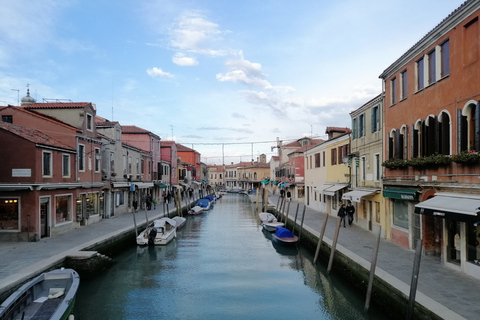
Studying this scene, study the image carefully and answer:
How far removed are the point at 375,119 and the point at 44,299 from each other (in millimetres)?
17155

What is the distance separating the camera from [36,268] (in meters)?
12.3

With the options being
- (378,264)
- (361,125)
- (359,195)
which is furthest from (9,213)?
(361,125)

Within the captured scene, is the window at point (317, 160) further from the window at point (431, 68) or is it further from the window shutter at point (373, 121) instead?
the window at point (431, 68)

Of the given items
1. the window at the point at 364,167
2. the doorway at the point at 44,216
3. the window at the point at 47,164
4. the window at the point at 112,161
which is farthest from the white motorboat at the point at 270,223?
the window at the point at 47,164

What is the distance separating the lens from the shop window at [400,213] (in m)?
16.2

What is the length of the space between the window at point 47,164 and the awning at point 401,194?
54.9ft

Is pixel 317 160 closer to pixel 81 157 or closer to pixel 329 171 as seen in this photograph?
pixel 329 171

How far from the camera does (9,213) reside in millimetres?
17859

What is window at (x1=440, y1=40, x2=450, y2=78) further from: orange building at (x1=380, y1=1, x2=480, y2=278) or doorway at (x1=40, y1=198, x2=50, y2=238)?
doorway at (x1=40, y1=198, x2=50, y2=238)

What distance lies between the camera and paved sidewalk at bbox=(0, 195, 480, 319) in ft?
29.3

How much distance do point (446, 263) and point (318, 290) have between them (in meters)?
4.53

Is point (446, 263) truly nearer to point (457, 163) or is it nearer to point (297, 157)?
point (457, 163)

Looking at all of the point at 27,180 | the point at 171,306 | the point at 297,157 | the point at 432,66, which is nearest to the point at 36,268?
the point at 171,306

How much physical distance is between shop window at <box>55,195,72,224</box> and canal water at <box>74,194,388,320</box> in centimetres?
400
